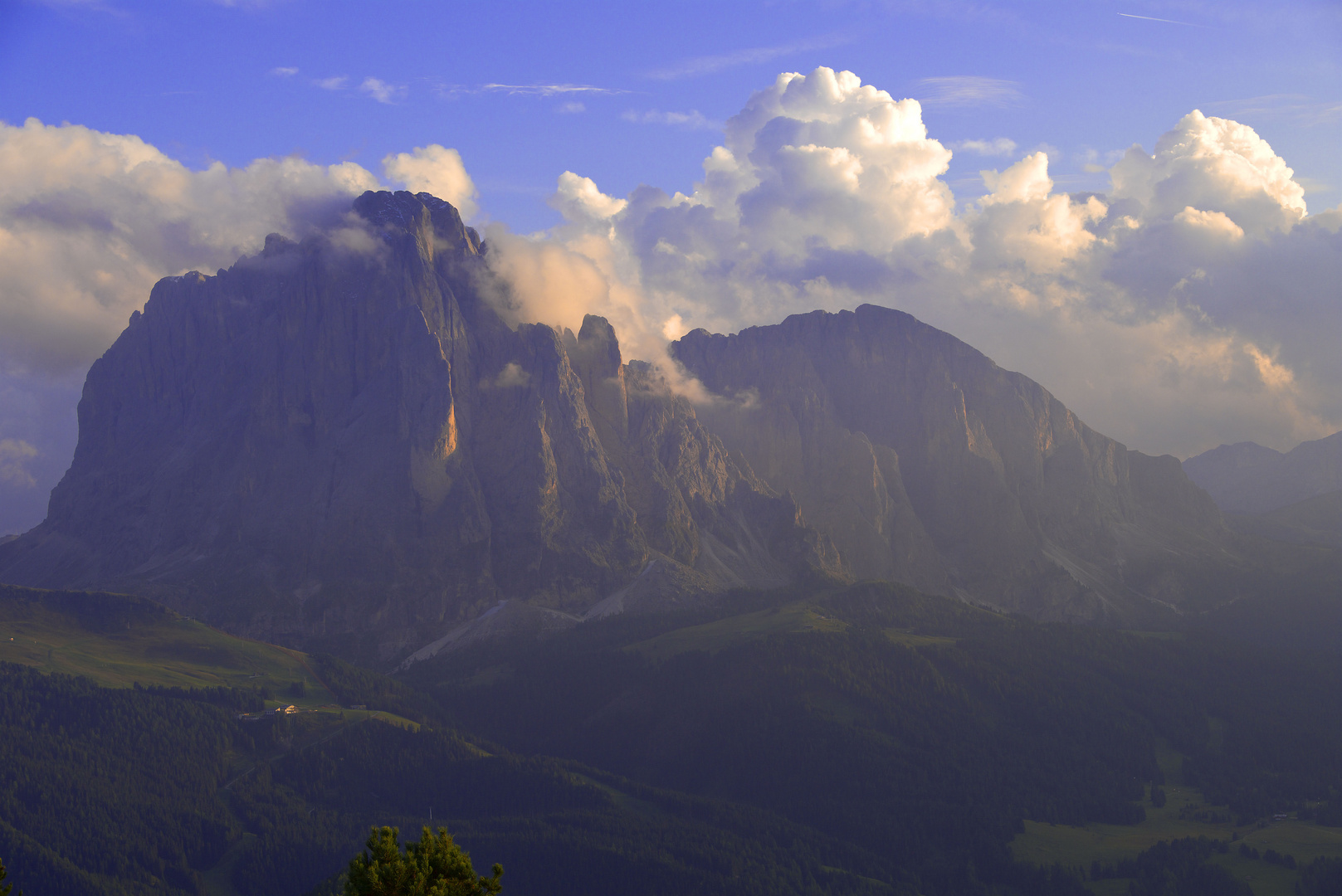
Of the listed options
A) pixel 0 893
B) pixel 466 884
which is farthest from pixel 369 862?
pixel 0 893

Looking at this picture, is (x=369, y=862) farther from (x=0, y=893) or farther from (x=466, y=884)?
(x=0, y=893)

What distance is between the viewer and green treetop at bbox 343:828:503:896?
209 feet

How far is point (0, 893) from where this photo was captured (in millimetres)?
65000

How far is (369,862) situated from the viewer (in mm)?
64438

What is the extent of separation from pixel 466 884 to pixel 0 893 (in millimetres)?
24701

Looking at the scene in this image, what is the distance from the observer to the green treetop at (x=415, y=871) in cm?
6369

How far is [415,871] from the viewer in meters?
64.6

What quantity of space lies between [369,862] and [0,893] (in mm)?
19841

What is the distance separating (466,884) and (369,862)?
208 inches
